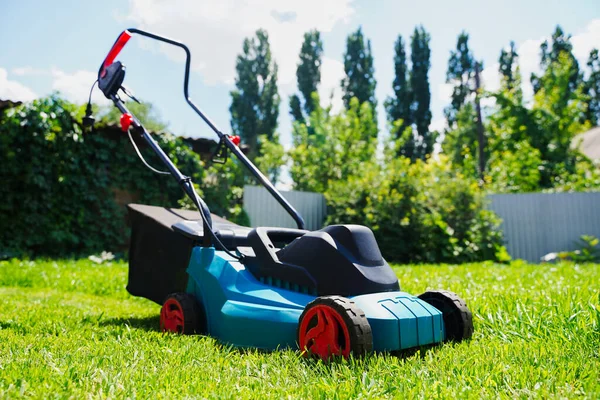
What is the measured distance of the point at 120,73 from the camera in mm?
3410

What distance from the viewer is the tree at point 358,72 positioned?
26.8 m

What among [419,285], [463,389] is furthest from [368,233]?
[419,285]

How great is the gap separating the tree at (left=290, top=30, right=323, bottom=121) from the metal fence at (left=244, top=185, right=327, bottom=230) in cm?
1823

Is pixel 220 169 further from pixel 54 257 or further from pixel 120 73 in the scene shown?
pixel 120 73

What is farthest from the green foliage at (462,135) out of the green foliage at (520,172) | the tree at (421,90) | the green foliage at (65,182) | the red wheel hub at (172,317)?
the red wheel hub at (172,317)

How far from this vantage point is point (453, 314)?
245 centimetres

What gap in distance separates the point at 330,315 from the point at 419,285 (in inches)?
94.5

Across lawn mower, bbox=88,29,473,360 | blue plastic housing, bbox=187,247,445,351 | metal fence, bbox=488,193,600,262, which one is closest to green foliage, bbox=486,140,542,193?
metal fence, bbox=488,193,600,262

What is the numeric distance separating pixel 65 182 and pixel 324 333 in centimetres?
610

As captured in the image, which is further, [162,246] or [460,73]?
[460,73]

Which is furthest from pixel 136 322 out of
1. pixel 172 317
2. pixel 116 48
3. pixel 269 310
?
pixel 116 48

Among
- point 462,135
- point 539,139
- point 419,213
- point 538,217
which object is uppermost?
→ point 462,135

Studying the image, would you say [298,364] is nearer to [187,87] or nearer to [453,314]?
[453,314]

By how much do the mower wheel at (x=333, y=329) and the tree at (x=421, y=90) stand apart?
25.9 m
